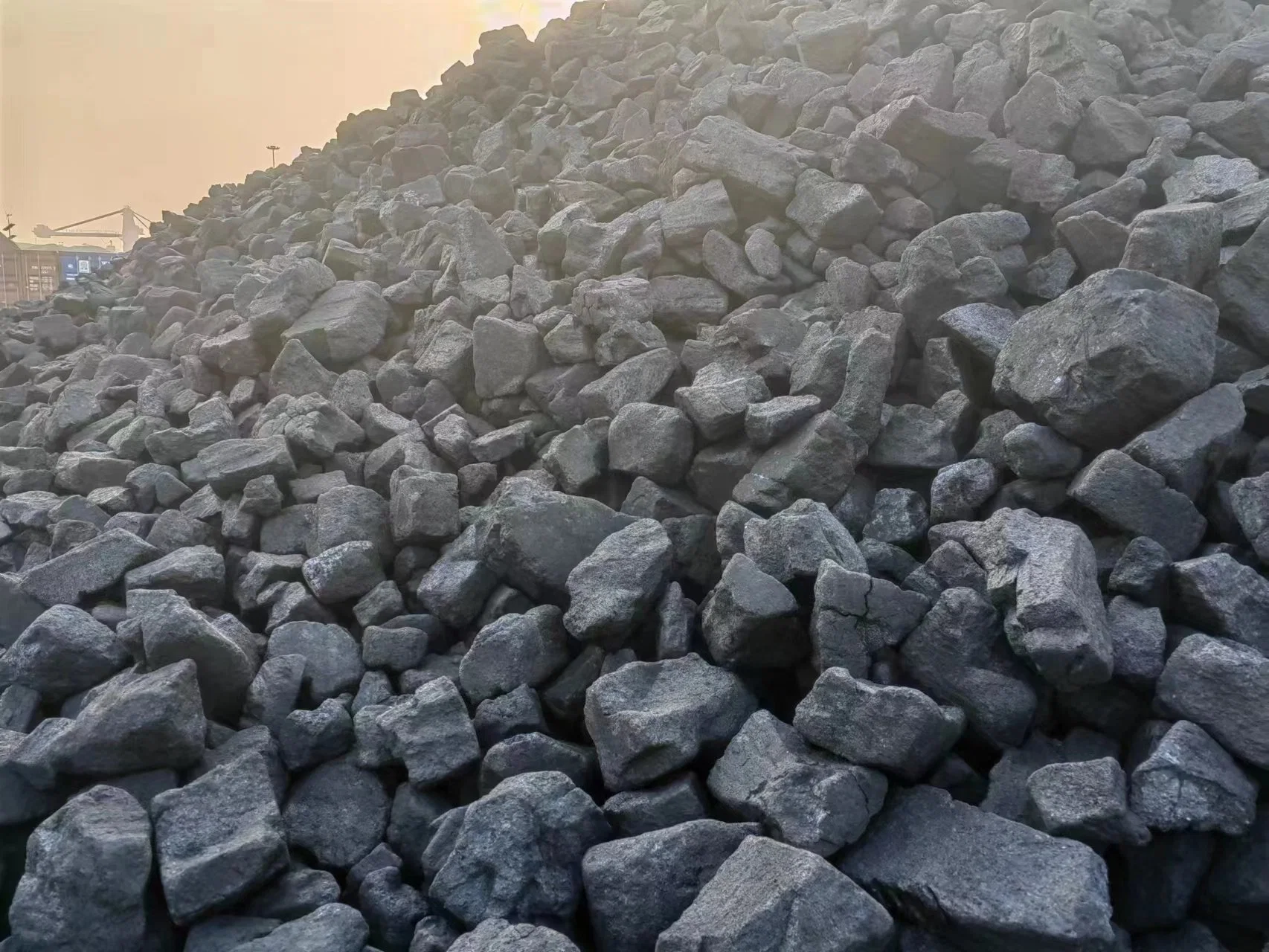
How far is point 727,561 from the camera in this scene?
2689 mm

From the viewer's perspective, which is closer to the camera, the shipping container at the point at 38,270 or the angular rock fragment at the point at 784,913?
the angular rock fragment at the point at 784,913

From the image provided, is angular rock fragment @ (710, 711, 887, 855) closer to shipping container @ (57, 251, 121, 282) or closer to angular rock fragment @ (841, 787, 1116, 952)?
angular rock fragment @ (841, 787, 1116, 952)

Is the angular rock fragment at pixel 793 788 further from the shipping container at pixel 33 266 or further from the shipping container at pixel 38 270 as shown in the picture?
the shipping container at pixel 38 270

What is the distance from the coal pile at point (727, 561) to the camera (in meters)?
1.97

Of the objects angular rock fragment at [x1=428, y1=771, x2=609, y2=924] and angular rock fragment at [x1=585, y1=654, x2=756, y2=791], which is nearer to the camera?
angular rock fragment at [x1=428, y1=771, x2=609, y2=924]

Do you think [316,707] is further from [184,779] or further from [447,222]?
[447,222]

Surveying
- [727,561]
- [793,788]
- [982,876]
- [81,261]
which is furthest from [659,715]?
[81,261]

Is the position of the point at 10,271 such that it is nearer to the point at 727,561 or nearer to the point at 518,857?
the point at 727,561

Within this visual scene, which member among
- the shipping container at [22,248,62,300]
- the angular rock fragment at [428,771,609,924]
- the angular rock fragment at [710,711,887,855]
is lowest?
the angular rock fragment at [428,771,609,924]

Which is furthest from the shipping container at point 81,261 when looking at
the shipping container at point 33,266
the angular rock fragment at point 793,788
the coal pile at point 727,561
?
the angular rock fragment at point 793,788

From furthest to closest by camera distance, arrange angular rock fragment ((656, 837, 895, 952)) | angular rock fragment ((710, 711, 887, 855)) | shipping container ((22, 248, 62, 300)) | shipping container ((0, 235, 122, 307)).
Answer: shipping container ((22, 248, 62, 300)) < shipping container ((0, 235, 122, 307)) < angular rock fragment ((710, 711, 887, 855)) < angular rock fragment ((656, 837, 895, 952))

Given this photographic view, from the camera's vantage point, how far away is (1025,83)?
4.42 meters

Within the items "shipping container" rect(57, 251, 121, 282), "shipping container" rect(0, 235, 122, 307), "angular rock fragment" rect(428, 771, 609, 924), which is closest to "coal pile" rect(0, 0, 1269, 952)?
"angular rock fragment" rect(428, 771, 609, 924)

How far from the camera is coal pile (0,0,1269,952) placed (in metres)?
1.97
